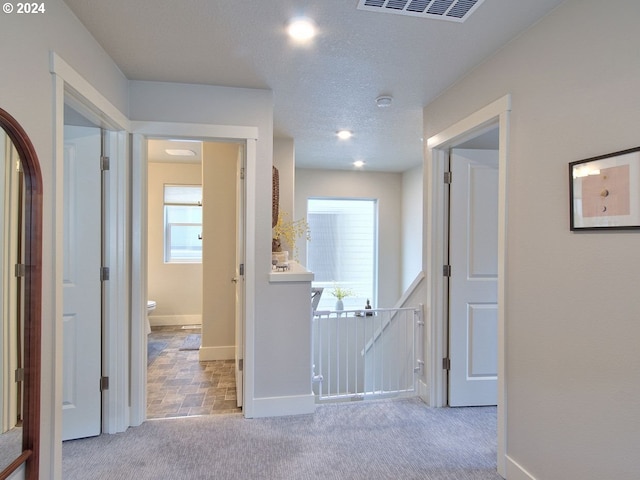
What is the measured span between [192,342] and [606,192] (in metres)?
4.60

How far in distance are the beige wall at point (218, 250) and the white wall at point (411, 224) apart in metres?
2.75

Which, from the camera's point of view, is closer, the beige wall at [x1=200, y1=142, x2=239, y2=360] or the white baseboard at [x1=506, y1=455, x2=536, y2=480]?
the white baseboard at [x1=506, y1=455, x2=536, y2=480]

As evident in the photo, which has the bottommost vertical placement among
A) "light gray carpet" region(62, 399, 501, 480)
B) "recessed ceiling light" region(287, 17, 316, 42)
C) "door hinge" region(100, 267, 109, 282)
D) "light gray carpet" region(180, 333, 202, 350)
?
"light gray carpet" region(180, 333, 202, 350)

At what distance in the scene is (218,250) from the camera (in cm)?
408

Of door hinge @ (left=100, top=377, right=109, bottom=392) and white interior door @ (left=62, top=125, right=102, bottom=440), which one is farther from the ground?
white interior door @ (left=62, top=125, right=102, bottom=440)

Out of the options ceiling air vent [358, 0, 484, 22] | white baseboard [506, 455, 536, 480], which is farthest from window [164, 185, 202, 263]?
white baseboard [506, 455, 536, 480]

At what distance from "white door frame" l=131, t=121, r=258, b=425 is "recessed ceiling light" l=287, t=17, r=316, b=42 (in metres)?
0.84

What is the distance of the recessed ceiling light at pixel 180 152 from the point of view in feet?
16.0

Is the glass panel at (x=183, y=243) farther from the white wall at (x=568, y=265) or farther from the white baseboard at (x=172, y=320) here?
the white wall at (x=568, y=265)

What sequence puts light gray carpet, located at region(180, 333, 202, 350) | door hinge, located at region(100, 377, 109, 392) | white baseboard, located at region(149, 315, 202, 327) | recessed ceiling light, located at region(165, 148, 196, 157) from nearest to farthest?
door hinge, located at region(100, 377, 109, 392) → light gray carpet, located at region(180, 333, 202, 350) → recessed ceiling light, located at region(165, 148, 196, 157) → white baseboard, located at region(149, 315, 202, 327)

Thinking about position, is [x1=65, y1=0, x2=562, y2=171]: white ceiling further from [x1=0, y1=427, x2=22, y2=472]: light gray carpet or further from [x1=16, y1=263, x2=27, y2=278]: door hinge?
[x1=0, y1=427, x2=22, y2=472]: light gray carpet

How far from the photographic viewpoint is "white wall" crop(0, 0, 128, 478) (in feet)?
4.47

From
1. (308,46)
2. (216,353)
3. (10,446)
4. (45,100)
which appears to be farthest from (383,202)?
(10,446)

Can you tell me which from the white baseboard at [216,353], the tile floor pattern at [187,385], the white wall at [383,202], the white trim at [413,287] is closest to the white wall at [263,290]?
the tile floor pattern at [187,385]
